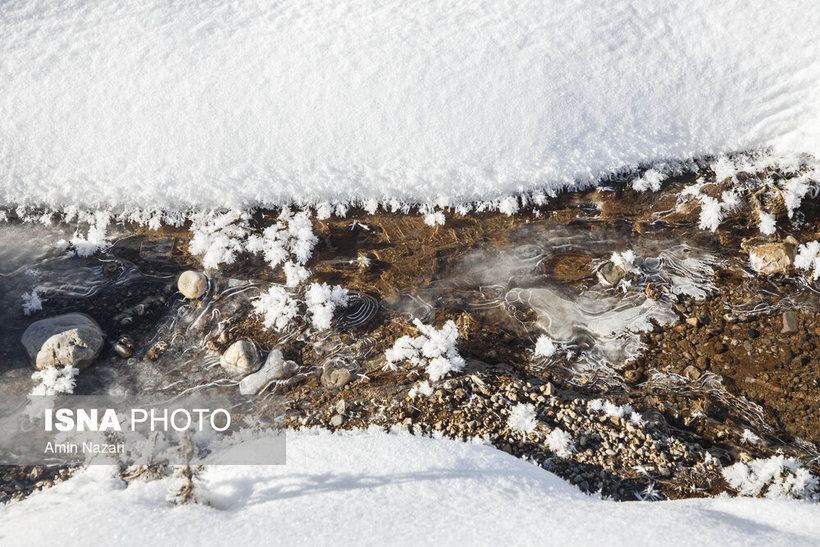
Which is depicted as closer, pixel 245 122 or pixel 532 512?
pixel 532 512

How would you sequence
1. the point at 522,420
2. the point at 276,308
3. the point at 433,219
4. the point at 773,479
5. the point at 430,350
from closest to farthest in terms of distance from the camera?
1. the point at 773,479
2. the point at 522,420
3. the point at 430,350
4. the point at 276,308
5. the point at 433,219

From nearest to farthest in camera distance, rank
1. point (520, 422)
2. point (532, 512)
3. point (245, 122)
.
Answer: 1. point (532, 512)
2. point (520, 422)
3. point (245, 122)

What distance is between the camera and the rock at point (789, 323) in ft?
16.8

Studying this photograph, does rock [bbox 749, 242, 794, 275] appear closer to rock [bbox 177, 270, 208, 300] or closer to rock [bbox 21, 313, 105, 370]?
rock [bbox 177, 270, 208, 300]

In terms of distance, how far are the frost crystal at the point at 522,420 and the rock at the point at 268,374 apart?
2.34 metres

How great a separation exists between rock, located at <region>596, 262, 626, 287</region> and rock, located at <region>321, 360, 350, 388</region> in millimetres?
3007

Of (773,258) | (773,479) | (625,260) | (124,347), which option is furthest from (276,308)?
(773,258)

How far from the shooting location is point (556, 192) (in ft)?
17.9

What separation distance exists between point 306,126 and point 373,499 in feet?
12.7

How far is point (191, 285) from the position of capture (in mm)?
5258

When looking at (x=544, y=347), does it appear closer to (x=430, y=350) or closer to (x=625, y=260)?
(x=430, y=350)

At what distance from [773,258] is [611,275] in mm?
1783

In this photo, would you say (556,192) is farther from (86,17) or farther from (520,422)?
(86,17)

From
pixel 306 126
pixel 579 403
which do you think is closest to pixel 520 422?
pixel 579 403
